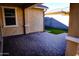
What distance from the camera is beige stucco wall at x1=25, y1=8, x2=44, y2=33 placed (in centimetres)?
188

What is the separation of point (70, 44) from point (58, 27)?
0.36 metres

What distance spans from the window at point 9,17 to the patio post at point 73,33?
0.94 metres

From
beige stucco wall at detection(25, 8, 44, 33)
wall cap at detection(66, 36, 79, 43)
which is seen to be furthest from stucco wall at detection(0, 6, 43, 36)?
wall cap at detection(66, 36, 79, 43)

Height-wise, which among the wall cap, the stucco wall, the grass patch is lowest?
the wall cap

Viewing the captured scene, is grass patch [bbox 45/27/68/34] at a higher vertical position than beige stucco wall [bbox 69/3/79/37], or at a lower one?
lower

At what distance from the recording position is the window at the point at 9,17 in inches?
71.3

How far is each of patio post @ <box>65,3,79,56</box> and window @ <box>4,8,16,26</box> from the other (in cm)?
94

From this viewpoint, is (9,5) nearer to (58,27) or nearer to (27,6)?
(27,6)

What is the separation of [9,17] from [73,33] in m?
1.10

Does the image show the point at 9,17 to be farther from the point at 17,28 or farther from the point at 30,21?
the point at 30,21

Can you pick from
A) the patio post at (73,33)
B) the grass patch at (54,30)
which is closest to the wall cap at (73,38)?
the patio post at (73,33)

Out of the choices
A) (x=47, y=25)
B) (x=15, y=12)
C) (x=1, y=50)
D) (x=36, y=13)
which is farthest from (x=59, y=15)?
(x=1, y=50)

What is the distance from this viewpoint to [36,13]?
1.92 metres

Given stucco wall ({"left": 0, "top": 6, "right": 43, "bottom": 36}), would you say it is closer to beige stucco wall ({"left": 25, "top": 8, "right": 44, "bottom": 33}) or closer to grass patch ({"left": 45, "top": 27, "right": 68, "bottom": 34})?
beige stucco wall ({"left": 25, "top": 8, "right": 44, "bottom": 33})
